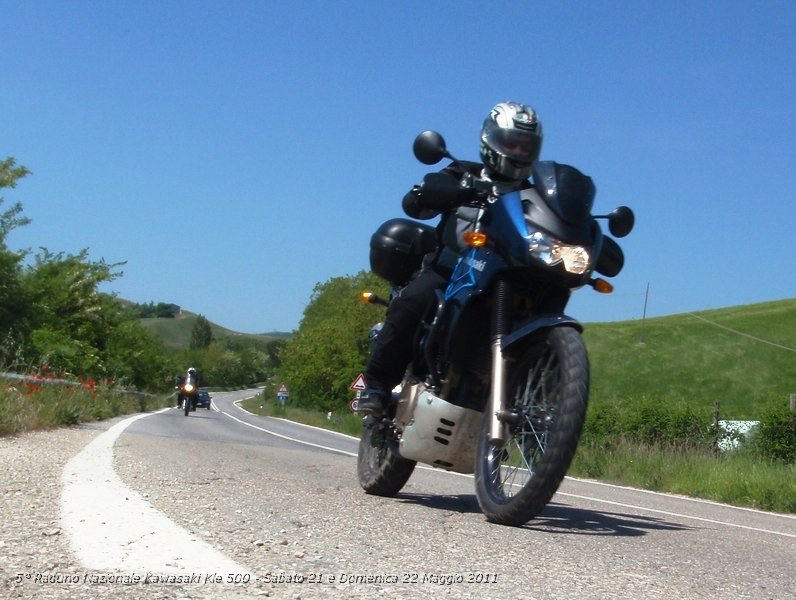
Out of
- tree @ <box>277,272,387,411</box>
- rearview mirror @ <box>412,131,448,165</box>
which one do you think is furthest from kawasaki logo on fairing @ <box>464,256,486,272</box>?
tree @ <box>277,272,387,411</box>

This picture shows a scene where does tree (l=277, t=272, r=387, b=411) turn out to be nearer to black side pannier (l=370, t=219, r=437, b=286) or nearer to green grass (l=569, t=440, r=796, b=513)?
green grass (l=569, t=440, r=796, b=513)

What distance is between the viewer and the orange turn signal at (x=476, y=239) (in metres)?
4.93

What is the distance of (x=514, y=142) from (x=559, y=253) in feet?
3.40

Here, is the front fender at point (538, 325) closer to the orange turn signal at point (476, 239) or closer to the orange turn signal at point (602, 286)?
the orange turn signal at point (602, 286)

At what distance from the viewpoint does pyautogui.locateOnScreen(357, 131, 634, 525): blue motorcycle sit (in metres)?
4.48

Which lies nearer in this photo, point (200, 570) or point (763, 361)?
point (200, 570)

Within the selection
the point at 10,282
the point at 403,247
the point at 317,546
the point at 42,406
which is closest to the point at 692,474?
the point at 42,406

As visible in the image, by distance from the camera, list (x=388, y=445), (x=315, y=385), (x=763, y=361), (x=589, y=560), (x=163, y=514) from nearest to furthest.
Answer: (x=589, y=560) → (x=163, y=514) → (x=388, y=445) → (x=763, y=361) → (x=315, y=385)

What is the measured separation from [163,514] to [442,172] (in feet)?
8.25

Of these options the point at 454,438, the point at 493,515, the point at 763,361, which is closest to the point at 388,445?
the point at 454,438

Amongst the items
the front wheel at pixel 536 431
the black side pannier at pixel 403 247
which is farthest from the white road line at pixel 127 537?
the black side pannier at pixel 403 247

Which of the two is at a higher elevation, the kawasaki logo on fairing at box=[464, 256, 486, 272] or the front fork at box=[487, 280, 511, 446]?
the kawasaki logo on fairing at box=[464, 256, 486, 272]

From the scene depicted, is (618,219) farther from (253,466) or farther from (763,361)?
(763,361)

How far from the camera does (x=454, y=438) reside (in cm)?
518
